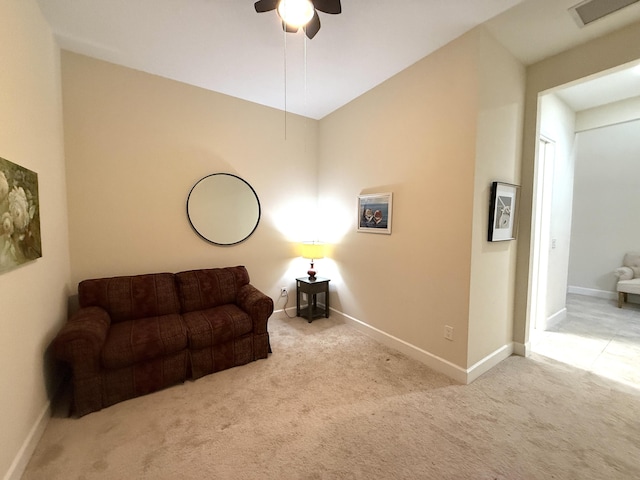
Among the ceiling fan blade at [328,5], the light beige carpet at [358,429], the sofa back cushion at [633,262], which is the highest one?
the ceiling fan blade at [328,5]

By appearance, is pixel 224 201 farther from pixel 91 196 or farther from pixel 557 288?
pixel 557 288

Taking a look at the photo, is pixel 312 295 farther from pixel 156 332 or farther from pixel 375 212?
pixel 156 332

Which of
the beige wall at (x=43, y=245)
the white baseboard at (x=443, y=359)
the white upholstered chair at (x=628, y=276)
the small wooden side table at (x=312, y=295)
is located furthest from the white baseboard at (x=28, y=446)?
the white upholstered chair at (x=628, y=276)

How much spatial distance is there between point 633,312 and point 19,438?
666 centimetres

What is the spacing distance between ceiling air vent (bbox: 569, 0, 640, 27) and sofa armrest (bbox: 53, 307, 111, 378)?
4064 millimetres

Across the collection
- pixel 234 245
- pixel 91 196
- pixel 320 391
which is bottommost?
pixel 320 391

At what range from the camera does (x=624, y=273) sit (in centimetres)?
407

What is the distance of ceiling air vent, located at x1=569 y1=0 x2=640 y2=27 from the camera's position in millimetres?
1735

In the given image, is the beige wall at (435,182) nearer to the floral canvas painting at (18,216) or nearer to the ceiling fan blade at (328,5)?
the ceiling fan blade at (328,5)

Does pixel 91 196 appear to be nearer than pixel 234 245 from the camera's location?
Yes

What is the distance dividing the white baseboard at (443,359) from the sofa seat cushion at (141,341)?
2.01 meters

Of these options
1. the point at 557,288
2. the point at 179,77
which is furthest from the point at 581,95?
the point at 179,77

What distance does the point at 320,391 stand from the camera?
2088 millimetres

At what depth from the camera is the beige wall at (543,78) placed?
1979 millimetres
